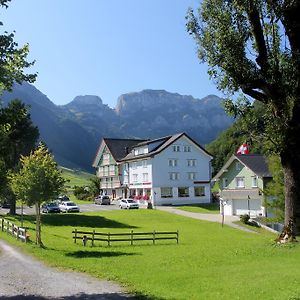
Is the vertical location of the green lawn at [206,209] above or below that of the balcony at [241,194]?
below

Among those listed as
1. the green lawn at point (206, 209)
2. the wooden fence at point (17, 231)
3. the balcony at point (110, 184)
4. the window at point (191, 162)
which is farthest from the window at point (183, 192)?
the wooden fence at point (17, 231)

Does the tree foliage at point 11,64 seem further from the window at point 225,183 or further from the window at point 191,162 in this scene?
the window at point 191,162

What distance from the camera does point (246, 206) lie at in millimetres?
63906

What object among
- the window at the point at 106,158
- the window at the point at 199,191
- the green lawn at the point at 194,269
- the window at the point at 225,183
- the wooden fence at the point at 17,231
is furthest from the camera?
the window at the point at 106,158

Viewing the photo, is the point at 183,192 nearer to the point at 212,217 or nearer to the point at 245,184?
the point at 245,184

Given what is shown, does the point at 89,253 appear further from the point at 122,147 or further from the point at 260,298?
the point at 122,147

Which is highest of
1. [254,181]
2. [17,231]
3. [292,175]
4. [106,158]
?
[106,158]

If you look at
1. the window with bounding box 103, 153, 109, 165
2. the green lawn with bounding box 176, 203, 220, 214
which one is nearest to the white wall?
the green lawn with bounding box 176, 203, 220, 214

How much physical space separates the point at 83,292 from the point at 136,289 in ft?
5.53

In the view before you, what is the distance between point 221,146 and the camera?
156250 millimetres

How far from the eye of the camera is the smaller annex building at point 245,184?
62.0m

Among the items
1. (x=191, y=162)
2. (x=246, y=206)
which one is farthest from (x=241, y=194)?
(x=191, y=162)

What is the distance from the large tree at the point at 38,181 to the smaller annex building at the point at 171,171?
50.0 meters

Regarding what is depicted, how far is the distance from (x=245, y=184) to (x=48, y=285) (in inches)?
2043
